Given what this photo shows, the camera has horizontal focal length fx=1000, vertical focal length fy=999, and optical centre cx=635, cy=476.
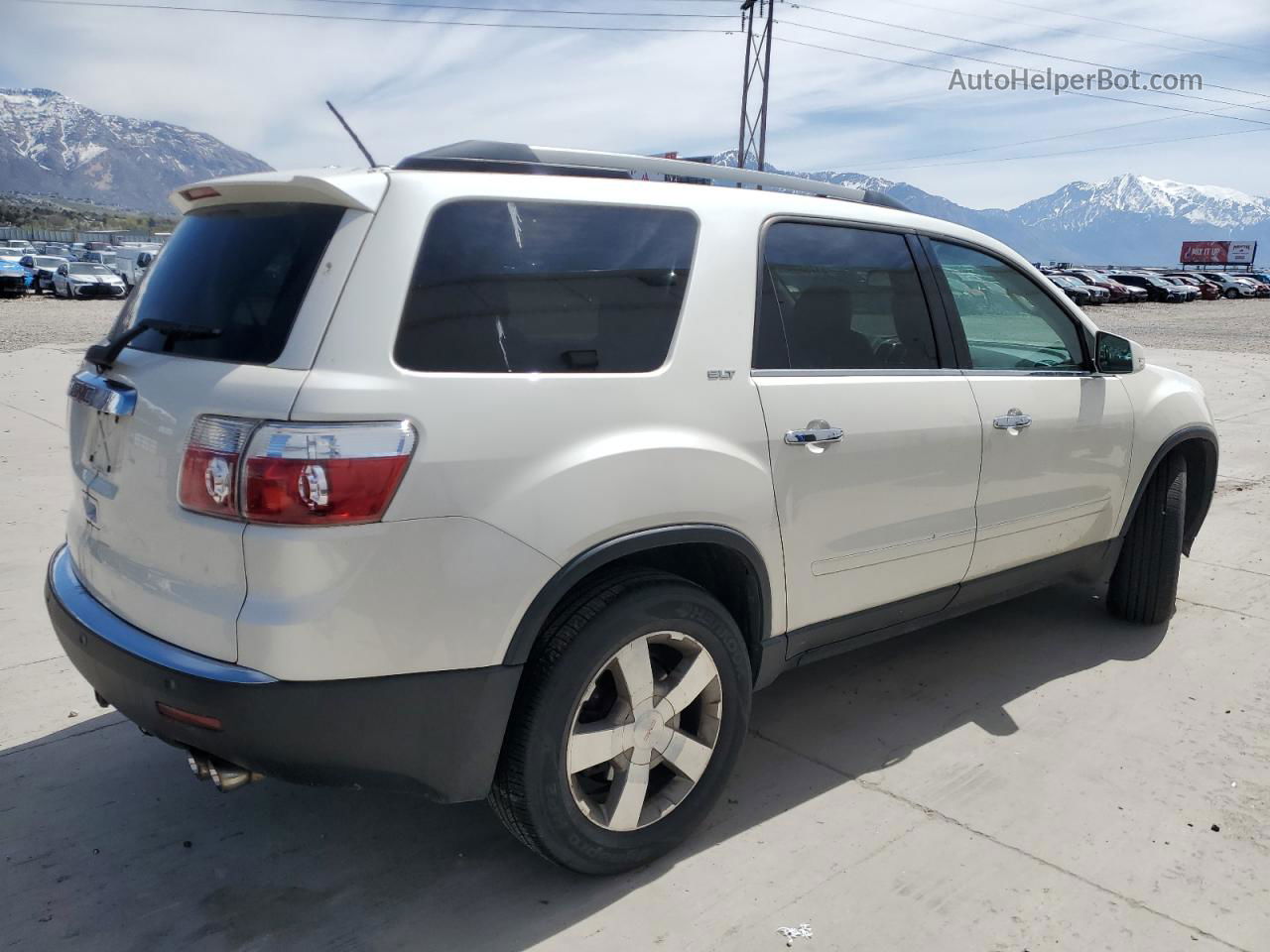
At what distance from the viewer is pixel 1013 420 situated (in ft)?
11.7

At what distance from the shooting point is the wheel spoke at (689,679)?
2.70 meters

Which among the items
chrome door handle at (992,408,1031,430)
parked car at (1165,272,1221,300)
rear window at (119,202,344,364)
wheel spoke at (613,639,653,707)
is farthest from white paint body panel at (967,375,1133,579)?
parked car at (1165,272,1221,300)

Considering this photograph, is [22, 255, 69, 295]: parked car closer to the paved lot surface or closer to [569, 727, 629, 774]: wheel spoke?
the paved lot surface

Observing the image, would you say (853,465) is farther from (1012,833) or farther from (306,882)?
(306,882)

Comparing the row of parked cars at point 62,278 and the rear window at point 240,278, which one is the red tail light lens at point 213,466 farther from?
the row of parked cars at point 62,278

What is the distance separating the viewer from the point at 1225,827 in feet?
9.85

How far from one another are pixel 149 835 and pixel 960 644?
3291 millimetres

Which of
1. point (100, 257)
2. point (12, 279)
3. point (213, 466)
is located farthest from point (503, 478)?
point (100, 257)

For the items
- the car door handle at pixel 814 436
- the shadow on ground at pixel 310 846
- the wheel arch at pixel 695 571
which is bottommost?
the shadow on ground at pixel 310 846

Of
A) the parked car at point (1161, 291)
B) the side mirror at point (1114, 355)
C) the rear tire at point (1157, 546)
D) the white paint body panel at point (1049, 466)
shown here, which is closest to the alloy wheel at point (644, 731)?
the white paint body panel at point (1049, 466)

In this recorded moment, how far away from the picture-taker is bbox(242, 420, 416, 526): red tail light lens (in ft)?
6.86

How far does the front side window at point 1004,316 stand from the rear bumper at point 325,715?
7.33ft

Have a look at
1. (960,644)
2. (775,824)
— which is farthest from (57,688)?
(960,644)

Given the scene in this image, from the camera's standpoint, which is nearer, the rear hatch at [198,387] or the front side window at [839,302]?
the rear hatch at [198,387]
